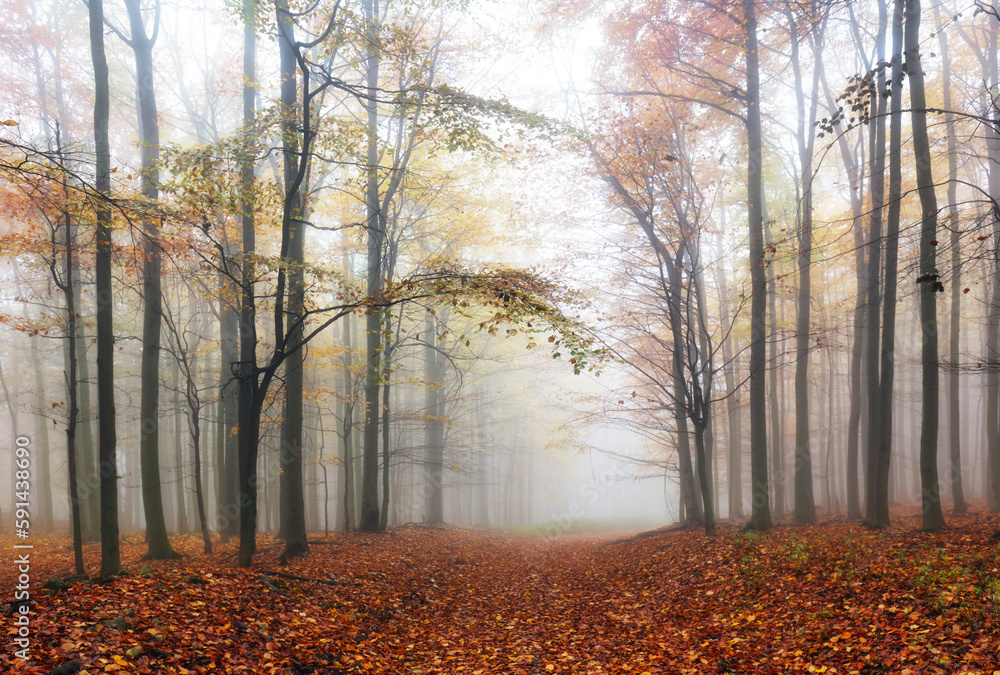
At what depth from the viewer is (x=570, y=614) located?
711 centimetres

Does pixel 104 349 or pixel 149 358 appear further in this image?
pixel 149 358

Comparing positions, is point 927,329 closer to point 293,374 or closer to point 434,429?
point 293,374

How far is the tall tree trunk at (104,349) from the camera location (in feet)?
21.1

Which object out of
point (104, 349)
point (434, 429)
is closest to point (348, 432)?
point (434, 429)

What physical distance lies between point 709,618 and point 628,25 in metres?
10.7

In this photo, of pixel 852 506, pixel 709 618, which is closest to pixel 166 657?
pixel 709 618

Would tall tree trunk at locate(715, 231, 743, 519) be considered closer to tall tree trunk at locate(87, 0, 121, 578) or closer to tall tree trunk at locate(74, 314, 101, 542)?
tall tree trunk at locate(87, 0, 121, 578)

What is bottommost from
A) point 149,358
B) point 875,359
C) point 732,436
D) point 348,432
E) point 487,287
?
point 732,436

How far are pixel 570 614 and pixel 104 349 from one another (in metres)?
6.95

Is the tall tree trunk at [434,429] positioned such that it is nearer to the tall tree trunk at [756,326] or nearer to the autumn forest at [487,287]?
the autumn forest at [487,287]

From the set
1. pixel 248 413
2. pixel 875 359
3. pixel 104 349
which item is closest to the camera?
pixel 104 349

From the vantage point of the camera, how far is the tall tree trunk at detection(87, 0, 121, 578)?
21.1 ft

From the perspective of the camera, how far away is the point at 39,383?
1806 centimetres

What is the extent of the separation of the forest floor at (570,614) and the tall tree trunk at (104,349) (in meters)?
0.76
